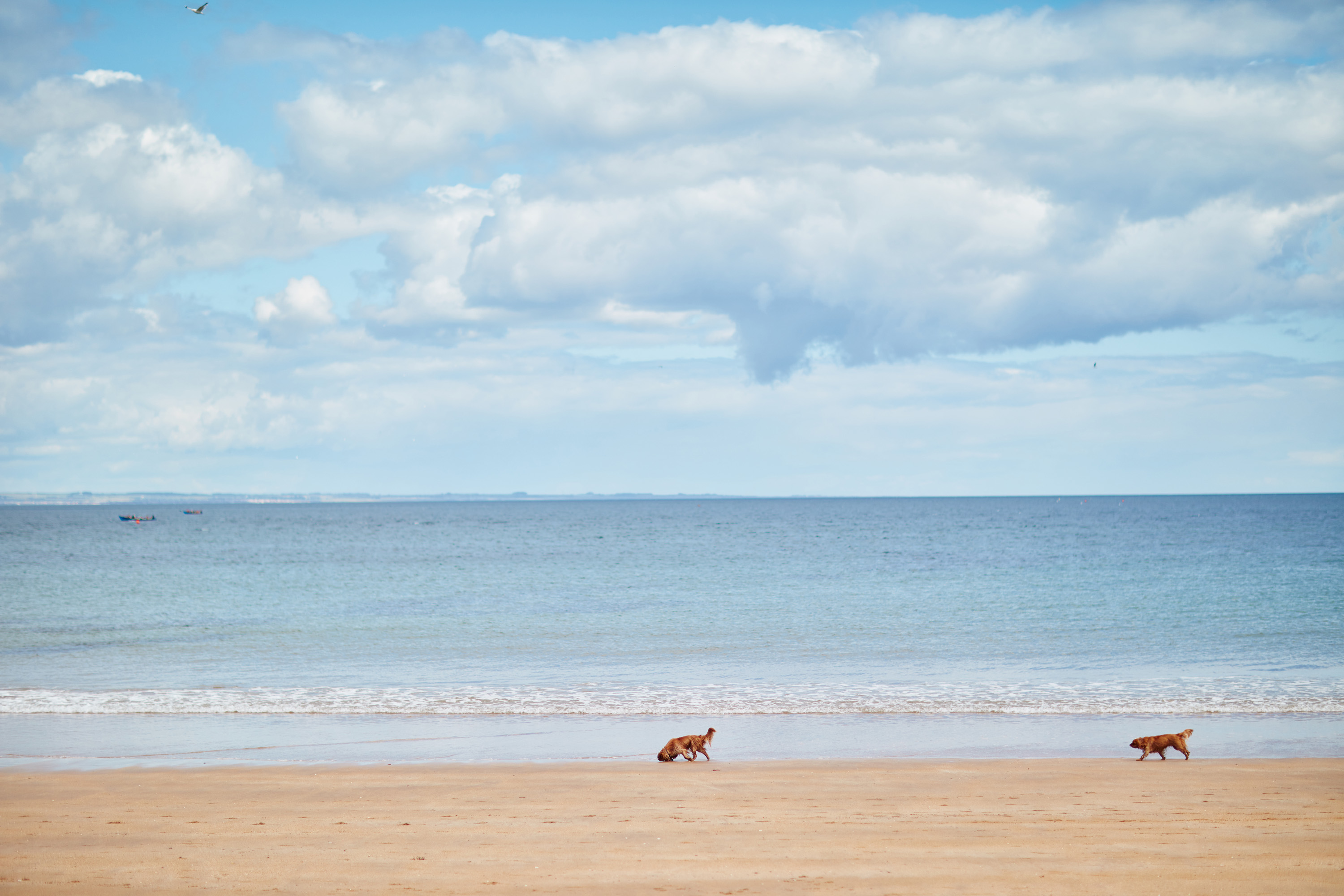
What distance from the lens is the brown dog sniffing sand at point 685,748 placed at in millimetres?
13586

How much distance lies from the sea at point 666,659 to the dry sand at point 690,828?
1.38 meters

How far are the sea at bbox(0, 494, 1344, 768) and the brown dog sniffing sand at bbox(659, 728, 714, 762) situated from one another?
813mm

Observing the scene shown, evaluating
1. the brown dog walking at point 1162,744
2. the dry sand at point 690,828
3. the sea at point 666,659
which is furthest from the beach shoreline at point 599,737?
the dry sand at point 690,828

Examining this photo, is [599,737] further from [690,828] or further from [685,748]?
[690,828]

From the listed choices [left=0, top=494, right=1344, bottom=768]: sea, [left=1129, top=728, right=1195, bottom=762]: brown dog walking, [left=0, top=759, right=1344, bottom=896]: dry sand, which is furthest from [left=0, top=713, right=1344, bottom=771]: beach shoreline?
[left=0, top=759, right=1344, bottom=896]: dry sand

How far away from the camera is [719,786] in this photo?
12391mm

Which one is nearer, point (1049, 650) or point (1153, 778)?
point (1153, 778)

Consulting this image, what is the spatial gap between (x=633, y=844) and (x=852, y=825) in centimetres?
256

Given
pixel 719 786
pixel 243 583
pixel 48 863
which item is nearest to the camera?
pixel 48 863

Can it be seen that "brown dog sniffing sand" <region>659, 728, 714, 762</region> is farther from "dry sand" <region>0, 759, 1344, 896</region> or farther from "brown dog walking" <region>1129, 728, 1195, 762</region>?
"brown dog walking" <region>1129, 728, 1195, 762</region>

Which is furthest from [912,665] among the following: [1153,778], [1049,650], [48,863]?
[48,863]

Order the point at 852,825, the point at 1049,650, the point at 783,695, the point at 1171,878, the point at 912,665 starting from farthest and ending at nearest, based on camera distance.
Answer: the point at 1049,650, the point at 912,665, the point at 783,695, the point at 852,825, the point at 1171,878

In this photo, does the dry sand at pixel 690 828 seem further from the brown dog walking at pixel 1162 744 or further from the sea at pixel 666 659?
the sea at pixel 666 659

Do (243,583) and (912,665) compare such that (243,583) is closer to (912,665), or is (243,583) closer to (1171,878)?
(912,665)
